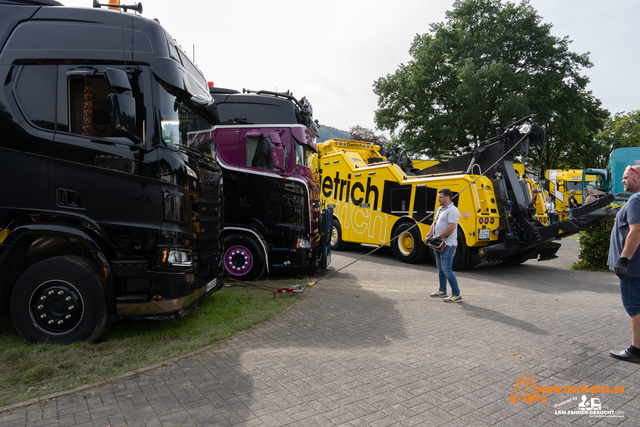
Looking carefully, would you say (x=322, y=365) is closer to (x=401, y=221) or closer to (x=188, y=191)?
(x=188, y=191)

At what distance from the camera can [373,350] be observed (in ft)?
14.1

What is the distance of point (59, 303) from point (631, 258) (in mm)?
5857

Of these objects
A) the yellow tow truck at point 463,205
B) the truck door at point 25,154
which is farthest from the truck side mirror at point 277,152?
the truck door at point 25,154

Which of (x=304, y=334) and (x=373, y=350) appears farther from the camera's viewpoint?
(x=304, y=334)

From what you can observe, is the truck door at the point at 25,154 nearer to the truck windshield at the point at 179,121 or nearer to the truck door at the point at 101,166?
the truck door at the point at 101,166

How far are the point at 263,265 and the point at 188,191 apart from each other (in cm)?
345

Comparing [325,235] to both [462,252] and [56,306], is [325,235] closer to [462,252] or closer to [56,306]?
A: [462,252]

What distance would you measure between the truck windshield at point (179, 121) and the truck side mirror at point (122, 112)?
1.23 feet

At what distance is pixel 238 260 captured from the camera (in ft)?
25.5

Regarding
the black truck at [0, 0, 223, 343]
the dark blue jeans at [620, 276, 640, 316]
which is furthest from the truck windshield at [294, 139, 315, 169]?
the dark blue jeans at [620, 276, 640, 316]

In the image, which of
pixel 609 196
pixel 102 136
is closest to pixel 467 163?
pixel 609 196

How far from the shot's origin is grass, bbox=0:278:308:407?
3410 millimetres

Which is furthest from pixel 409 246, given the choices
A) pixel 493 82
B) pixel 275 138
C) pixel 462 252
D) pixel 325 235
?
pixel 493 82

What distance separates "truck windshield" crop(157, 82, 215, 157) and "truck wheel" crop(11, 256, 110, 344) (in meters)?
1.67
